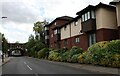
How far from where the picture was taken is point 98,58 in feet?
80.3

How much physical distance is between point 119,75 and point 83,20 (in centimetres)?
2198

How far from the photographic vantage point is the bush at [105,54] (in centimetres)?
2212

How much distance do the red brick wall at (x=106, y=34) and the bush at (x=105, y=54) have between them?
7.14 metres

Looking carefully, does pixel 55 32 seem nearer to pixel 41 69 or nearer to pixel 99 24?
pixel 99 24

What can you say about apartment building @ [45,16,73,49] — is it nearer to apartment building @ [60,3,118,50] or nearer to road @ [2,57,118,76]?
apartment building @ [60,3,118,50]

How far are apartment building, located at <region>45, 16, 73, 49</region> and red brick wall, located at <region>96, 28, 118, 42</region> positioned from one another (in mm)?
25394

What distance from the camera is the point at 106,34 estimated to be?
3394 cm

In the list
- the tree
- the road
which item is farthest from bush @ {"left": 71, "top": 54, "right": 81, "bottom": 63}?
the tree

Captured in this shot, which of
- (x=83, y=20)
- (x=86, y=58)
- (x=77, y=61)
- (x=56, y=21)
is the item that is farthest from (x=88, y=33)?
(x=56, y=21)

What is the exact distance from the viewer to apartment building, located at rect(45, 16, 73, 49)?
60.7 meters

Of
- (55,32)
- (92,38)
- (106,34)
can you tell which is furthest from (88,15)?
(55,32)

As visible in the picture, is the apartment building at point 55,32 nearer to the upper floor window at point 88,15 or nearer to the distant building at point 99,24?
the distant building at point 99,24

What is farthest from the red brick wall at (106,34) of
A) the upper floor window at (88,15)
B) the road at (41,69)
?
the road at (41,69)

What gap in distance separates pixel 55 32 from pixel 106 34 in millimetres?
30315
